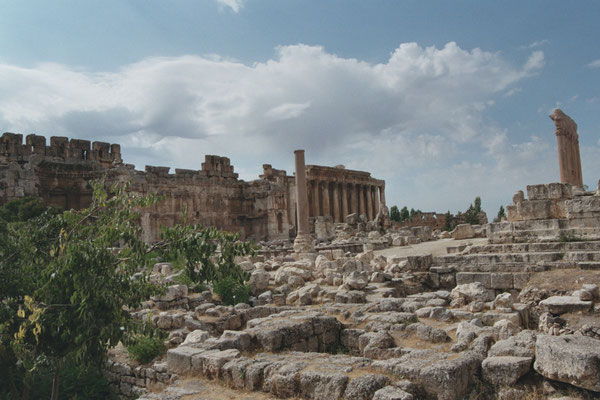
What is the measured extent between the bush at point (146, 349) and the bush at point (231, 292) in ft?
13.3

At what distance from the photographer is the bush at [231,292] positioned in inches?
486

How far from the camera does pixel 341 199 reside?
4988 cm

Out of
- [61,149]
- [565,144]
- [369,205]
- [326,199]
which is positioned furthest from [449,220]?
[61,149]

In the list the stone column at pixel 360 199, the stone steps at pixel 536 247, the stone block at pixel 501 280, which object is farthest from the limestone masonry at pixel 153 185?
the stone block at pixel 501 280

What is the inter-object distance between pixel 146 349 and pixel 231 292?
14.3ft

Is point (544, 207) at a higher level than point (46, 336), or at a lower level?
higher

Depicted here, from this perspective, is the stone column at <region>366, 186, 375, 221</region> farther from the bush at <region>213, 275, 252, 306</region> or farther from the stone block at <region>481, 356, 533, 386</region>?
the stone block at <region>481, 356, 533, 386</region>

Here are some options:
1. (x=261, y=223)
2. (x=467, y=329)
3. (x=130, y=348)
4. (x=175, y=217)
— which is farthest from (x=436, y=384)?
(x=261, y=223)

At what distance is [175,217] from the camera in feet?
95.6

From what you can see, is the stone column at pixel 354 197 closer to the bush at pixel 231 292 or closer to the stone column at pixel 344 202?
the stone column at pixel 344 202

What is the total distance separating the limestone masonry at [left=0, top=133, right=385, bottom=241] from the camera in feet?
86.0

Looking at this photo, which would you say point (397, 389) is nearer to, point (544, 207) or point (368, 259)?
point (544, 207)

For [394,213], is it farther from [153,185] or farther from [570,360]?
[570,360]

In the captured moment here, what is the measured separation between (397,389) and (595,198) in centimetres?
1047
